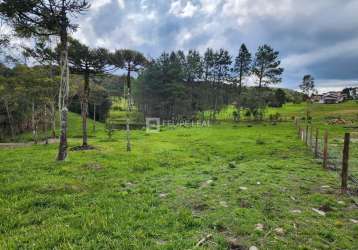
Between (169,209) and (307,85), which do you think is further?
(307,85)

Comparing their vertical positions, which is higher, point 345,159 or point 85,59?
point 85,59

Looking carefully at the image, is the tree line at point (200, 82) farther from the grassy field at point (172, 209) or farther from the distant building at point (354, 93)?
the distant building at point (354, 93)

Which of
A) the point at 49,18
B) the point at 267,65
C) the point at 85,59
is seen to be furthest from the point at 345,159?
the point at 267,65

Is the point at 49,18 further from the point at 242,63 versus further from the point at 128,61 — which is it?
the point at 242,63

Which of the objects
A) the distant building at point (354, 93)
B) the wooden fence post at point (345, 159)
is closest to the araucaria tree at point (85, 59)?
the wooden fence post at point (345, 159)

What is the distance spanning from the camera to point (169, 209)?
5.75 metres

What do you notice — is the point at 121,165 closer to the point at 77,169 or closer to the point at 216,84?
the point at 77,169

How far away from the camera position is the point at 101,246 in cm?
403

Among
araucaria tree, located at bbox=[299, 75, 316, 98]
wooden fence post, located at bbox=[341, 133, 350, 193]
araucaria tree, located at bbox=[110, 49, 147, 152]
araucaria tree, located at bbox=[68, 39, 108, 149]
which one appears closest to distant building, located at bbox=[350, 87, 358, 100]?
araucaria tree, located at bbox=[299, 75, 316, 98]

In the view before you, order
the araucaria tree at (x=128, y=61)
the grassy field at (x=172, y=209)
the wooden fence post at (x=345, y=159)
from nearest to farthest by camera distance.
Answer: the grassy field at (x=172, y=209), the wooden fence post at (x=345, y=159), the araucaria tree at (x=128, y=61)

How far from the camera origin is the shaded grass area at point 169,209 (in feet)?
13.9

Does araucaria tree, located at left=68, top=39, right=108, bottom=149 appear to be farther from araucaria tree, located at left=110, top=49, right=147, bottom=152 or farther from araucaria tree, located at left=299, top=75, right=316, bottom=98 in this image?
araucaria tree, located at left=299, top=75, right=316, bottom=98

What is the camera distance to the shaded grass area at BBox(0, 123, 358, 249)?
4.25m

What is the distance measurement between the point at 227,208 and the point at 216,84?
60.8 metres
